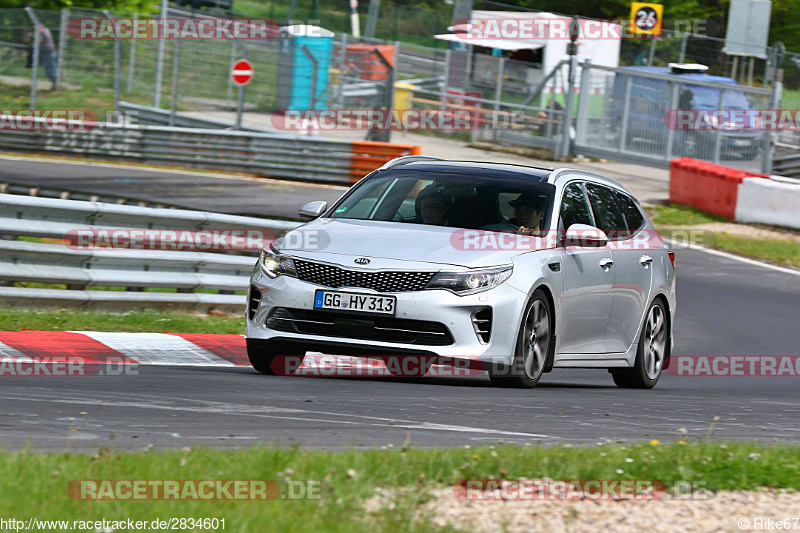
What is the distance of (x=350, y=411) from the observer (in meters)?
7.02

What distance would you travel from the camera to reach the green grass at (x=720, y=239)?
20975 millimetres

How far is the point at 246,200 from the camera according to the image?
22859 millimetres

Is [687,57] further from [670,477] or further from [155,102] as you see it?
[670,477]

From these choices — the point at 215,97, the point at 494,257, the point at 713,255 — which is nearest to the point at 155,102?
the point at 215,97

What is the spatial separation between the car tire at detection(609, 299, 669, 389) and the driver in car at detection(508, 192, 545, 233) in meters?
1.71

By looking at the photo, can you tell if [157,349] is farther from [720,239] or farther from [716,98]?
[716,98]

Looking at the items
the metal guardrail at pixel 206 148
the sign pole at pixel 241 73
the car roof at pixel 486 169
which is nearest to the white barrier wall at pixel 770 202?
the metal guardrail at pixel 206 148

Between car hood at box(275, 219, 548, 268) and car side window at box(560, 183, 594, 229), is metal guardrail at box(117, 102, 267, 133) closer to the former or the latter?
car side window at box(560, 183, 594, 229)

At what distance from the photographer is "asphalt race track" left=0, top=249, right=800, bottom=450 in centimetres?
599

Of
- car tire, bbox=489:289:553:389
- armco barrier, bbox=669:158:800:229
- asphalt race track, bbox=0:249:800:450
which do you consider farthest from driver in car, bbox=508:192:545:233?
armco barrier, bbox=669:158:800:229

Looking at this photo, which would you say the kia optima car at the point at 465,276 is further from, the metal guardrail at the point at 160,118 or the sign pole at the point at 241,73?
the metal guardrail at the point at 160,118

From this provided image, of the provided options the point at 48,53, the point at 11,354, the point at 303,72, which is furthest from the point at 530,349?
the point at 48,53

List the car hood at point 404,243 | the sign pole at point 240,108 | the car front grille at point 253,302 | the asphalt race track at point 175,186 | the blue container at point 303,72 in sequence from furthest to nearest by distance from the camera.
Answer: the sign pole at point 240,108
the blue container at point 303,72
the asphalt race track at point 175,186
the car front grille at point 253,302
the car hood at point 404,243

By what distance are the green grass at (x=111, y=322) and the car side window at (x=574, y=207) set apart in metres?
3.39
